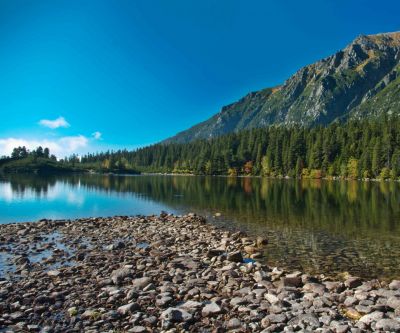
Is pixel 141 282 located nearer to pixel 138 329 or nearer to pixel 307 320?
pixel 138 329

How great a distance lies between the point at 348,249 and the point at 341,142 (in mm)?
156171

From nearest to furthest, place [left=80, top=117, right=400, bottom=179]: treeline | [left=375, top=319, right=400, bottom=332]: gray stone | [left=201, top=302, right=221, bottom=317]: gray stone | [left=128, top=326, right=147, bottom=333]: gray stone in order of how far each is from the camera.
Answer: [left=375, top=319, right=400, bottom=332]: gray stone → [left=128, top=326, right=147, bottom=333]: gray stone → [left=201, top=302, right=221, bottom=317]: gray stone → [left=80, top=117, right=400, bottom=179]: treeline

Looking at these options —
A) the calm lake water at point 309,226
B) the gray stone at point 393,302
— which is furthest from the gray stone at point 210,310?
the calm lake water at point 309,226

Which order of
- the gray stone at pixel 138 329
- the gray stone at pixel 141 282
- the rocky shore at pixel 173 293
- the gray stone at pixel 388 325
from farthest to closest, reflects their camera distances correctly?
the gray stone at pixel 141 282 → the rocky shore at pixel 173 293 → the gray stone at pixel 138 329 → the gray stone at pixel 388 325

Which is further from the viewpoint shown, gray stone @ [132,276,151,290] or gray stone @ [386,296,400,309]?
gray stone @ [132,276,151,290]

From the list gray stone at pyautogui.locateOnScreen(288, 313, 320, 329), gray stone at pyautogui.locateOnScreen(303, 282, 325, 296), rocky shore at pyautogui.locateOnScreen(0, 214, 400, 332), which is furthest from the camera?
gray stone at pyautogui.locateOnScreen(303, 282, 325, 296)

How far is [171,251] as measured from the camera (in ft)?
77.9

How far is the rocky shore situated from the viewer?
480 inches

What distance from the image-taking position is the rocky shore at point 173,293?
1220cm

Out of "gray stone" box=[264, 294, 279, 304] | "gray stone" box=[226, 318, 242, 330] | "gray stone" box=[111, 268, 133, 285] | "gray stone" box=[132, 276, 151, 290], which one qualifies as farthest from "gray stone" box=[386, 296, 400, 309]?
"gray stone" box=[111, 268, 133, 285]

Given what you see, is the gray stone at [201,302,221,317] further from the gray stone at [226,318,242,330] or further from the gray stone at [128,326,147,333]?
the gray stone at [128,326,147,333]

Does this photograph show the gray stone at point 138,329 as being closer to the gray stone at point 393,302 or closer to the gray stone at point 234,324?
the gray stone at point 234,324

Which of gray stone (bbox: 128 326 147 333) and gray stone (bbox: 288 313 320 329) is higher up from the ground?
gray stone (bbox: 288 313 320 329)

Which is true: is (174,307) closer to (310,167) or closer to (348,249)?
(348,249)
